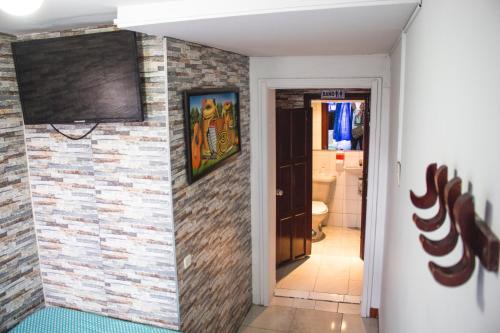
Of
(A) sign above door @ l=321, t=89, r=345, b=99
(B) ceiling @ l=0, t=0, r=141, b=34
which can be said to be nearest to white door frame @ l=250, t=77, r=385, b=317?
(A) sign above door @ l=321, t=89, r=345, b=99

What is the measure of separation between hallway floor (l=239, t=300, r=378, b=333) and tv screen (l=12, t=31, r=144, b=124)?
2.38m

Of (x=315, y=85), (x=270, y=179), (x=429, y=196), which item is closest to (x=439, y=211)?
(x=429, y=196)

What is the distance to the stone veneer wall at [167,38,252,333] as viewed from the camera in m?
2.46

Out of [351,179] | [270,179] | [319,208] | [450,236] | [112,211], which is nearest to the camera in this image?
[450,236]

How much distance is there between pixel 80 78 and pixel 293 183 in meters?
3.04

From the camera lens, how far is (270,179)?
4043mm

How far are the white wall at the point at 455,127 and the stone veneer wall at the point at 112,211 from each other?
1.35 meters

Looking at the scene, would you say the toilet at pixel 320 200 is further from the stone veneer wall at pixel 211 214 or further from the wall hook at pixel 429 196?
the wall hook at pixel 429 196

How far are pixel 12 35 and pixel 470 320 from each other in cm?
276

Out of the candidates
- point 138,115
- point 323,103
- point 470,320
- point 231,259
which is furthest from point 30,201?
point 323,103

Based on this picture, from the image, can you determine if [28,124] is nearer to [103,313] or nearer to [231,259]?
[103,313]

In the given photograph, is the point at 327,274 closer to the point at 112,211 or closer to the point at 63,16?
the point at 112,211

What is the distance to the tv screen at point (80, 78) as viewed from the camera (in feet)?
7.32

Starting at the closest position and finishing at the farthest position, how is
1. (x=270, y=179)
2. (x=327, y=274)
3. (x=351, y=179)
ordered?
(x=270, y=179) < (x=327, y=274) < (x=351, y=179)
